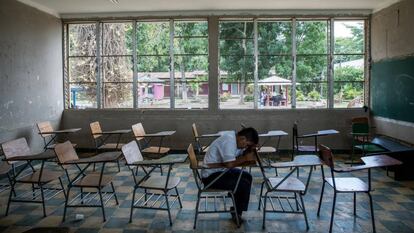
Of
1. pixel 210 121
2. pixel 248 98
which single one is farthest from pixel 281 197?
pixel 248 98

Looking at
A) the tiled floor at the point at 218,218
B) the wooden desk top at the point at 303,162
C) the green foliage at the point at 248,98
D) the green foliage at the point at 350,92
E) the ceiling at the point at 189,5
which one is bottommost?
the tiled floor at the point at 218,218

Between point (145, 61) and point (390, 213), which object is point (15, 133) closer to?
point (145, 61)

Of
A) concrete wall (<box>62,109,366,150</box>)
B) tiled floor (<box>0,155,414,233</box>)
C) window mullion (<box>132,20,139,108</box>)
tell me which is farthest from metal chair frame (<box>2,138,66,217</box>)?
window mullion (<box>132,20,139,108</box>)

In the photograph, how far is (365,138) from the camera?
6352 millimetres

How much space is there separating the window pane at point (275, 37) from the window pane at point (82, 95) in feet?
12.2

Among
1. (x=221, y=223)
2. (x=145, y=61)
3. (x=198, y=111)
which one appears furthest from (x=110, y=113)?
(x=221, y=223)

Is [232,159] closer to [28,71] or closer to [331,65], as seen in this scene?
[28,71]

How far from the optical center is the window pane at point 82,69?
7.88 metres

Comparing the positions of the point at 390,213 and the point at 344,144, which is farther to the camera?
the point at 344,144

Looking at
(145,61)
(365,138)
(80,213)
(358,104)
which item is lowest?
(80,213)

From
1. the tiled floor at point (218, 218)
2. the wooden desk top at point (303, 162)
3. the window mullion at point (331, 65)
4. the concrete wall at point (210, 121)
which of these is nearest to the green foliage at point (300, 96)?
the concrete wall at point (210, 121)

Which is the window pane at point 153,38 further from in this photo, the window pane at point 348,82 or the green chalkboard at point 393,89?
the green chalkboard at point 393,89

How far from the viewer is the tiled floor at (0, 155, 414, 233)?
3.69 metres

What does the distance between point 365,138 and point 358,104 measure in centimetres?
147
